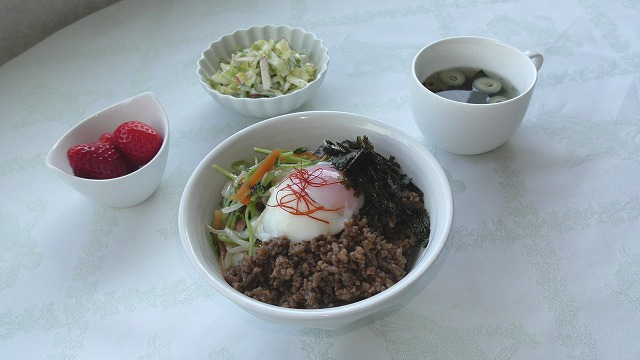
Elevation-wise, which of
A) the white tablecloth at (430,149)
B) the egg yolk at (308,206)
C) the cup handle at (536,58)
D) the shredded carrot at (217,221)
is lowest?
the white tablecloth at (430,149)

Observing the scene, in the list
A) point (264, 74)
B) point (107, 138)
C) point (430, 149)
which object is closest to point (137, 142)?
point (107, 138)

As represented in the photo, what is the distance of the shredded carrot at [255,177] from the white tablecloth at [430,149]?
273mm

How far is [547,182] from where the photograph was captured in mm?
1669

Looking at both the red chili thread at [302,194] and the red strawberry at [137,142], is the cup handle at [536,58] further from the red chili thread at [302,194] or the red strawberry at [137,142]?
the red strawberry at [137,142]

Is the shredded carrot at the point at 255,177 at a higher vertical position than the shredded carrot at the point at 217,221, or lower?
higher

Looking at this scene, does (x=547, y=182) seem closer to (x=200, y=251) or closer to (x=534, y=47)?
(x=534, y=47)

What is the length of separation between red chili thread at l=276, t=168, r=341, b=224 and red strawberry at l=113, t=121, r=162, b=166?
1.62ft

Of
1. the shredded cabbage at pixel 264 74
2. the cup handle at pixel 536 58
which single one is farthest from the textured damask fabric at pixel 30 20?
the cup handle at pixel 536 58

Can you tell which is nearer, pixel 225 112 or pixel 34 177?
pixel 34 177

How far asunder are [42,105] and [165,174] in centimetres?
69

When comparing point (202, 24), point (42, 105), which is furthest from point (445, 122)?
point (42, 105)

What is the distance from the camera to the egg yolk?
138 cm

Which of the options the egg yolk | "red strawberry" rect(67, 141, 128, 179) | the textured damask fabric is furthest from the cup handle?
the textured damask fabric

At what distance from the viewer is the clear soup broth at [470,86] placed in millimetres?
1694
